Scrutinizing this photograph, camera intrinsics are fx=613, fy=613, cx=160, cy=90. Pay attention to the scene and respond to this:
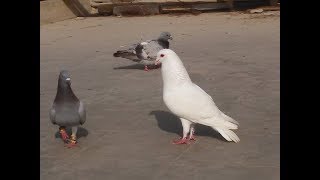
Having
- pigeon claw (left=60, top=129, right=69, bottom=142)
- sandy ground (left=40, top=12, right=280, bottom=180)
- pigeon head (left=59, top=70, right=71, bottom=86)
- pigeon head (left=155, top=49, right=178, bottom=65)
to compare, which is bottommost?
sandy ground (left=40, top=12, right=280, bottom=180)

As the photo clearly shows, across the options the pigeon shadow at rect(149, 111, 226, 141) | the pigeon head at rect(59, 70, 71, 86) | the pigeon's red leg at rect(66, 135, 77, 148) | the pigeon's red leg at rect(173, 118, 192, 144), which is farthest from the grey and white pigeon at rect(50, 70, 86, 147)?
the pigeon shadow at rect(149, 111, 226, 141)

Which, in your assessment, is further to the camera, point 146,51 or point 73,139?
point 146,51

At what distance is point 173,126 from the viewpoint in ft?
24.0

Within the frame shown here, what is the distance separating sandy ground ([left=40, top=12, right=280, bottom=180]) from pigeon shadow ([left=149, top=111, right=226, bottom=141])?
0.04ft

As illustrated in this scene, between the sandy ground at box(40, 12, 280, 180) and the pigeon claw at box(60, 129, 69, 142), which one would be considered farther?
the pigeon claw at box(60, 129, 69, 142)

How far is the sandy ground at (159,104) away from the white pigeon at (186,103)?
0.24 metres

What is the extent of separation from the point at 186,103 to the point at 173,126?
42.2 inches

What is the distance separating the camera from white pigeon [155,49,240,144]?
20.7 feet

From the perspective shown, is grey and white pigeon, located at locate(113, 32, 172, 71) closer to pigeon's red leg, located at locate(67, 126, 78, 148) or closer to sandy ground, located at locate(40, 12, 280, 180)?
sandy ground, located at locate(40, 12, 280, 180)

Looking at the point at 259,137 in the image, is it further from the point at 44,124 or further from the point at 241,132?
the point at 44,124

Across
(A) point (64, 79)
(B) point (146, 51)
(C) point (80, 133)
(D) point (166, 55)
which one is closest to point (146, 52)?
(B) point (146, 51)

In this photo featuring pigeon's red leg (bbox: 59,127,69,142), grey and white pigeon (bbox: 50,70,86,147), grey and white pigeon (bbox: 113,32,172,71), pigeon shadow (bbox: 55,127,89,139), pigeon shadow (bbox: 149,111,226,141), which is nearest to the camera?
grey and white pigeon (bbox: 50,70,86,147)

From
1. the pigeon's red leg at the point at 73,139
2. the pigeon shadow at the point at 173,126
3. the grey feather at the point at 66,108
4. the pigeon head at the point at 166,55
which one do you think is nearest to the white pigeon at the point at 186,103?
the pigeon head at the point at 166,55

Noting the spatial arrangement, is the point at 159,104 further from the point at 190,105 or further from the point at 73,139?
the point at 190,105
